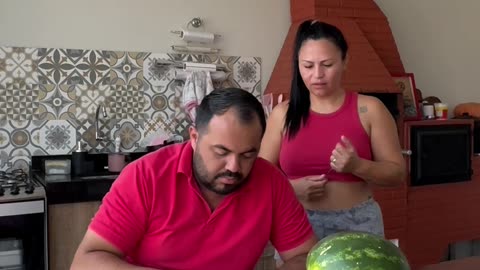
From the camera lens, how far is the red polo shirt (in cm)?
108

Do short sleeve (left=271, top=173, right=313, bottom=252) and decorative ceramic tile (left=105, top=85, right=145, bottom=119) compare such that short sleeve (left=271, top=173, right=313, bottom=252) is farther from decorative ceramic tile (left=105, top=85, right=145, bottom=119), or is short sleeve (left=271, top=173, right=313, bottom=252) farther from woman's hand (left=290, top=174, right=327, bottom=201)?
decorative ceramic tile (left=105, top=85, right=145, bottom=119)

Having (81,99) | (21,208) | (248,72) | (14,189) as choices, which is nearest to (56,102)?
(81,99)

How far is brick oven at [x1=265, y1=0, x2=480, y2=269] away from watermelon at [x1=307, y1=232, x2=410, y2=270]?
6.66 feet

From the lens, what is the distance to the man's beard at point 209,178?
1.12 metres

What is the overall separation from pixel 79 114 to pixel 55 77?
0.76 feet

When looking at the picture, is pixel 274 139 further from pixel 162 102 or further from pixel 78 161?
pixel 162 102

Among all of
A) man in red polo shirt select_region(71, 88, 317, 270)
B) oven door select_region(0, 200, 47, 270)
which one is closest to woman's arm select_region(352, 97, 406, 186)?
man in red polo shirt select_region(71, 88, 317, 270)

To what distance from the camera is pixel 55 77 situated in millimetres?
2672

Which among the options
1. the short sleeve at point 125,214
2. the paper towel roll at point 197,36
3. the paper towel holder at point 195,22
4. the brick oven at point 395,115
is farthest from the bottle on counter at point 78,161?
the short sleeve at point 125,214

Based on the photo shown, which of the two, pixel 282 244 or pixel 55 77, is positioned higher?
pixel 55 77

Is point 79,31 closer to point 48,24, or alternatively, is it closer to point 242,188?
point 48,24

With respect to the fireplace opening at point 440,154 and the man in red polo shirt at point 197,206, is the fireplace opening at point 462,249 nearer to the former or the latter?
the fireplace opening at point 440,154

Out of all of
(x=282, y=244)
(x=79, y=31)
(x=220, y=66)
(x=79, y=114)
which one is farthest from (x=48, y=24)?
(x=282, y=244)

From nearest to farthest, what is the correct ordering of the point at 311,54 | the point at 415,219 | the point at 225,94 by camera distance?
the point at 225,94
the point at 311,54
the point at 415,219
